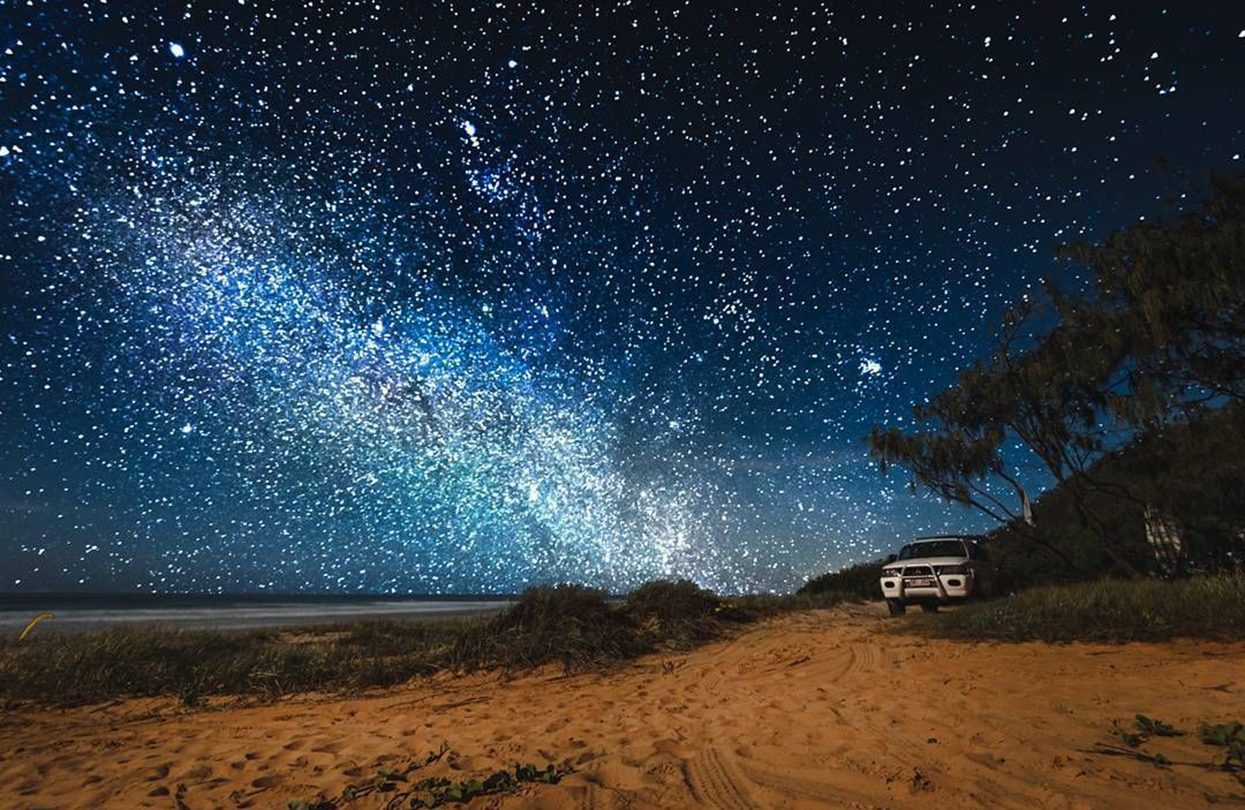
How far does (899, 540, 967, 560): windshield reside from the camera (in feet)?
51.7

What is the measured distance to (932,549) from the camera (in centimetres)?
1627

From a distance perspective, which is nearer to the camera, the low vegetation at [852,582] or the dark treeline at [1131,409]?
the dark treeline at [1131,409]

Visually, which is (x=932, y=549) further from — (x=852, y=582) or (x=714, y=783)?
(x=714, y=783)

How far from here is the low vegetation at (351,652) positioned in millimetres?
7988

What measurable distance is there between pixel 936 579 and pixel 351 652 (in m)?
13.1

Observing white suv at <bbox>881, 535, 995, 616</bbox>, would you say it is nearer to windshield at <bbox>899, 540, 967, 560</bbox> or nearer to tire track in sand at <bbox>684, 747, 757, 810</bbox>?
windshield at <bbox>899, 540, 967, 560</bbox>

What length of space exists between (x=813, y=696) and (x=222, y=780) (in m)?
5.92

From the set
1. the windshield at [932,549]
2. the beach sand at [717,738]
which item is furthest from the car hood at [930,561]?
the beach sand at [717,738]

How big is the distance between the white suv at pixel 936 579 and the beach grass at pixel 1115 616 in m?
3.17

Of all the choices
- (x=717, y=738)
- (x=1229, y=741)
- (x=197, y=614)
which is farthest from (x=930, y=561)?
(x=197, y=614)

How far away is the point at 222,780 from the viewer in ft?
15.3

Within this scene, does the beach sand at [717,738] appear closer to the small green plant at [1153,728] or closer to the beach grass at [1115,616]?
the small green plant at [1153,728]

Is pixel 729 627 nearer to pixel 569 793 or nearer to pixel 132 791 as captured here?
pixel 569 793

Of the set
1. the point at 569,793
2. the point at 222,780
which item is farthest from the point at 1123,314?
the point at 222,780
